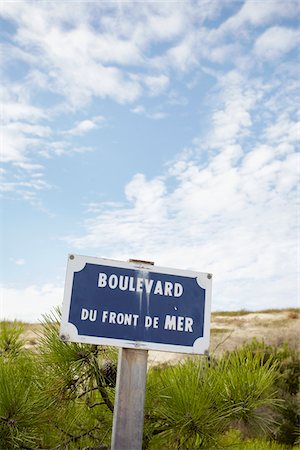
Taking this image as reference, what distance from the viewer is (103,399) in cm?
266

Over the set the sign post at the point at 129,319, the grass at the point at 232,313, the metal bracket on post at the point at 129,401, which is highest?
the grass at the point at 232,313

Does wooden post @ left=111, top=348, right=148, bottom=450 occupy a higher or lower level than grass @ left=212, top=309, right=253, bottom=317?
lower

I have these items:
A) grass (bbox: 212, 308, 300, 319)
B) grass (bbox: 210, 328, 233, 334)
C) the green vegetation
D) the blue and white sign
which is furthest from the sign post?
grass (bbox: 212, 308, 300, 319)

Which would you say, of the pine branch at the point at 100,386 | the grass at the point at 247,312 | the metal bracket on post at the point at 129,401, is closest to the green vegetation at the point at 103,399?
the pine branch at the point at 100,386

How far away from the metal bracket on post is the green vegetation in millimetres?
369

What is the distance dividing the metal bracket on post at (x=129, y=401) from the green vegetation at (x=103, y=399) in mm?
369

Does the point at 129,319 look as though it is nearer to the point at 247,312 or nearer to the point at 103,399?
the point at 103,399

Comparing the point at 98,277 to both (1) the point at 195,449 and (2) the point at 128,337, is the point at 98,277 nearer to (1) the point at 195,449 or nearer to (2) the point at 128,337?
(2) the point at 128,337

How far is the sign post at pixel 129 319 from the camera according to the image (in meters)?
2.05

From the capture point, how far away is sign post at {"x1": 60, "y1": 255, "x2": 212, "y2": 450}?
6.73ft

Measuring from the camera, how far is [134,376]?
2.10 meters

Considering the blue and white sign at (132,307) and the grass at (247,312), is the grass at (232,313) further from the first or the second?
the blue and white sign at (132,307)

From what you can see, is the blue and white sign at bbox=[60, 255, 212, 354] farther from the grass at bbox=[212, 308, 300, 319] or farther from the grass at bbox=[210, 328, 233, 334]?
the grass at bbox=[212, 308, 300, 319]

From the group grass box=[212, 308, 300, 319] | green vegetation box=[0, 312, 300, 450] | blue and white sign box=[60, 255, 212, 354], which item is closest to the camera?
blue and white sign box=[60, 255, 212, 354]
